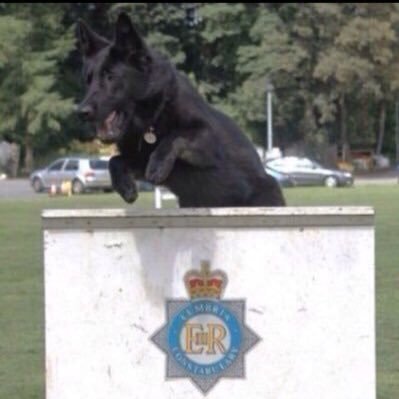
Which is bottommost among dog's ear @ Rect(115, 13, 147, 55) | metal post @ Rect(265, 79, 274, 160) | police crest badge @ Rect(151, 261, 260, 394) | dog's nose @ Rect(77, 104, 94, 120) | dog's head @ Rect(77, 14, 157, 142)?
police crest badge @ Rect(151, 261, 260, 394)

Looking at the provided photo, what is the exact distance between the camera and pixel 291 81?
2699 inches

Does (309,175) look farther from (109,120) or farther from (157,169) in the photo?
(109,120)

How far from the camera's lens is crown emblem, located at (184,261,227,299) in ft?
21.2

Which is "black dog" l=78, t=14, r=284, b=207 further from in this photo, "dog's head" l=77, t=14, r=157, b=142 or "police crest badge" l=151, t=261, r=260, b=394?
"police crest badge" l=151, t=261, r=260, b=394

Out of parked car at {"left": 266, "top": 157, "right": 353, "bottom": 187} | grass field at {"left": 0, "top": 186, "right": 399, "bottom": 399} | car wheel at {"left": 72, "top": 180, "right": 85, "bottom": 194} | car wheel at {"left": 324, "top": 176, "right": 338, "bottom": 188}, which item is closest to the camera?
grass field at {"left": 0, "top": 186, "right": 399, "bottom": 399}

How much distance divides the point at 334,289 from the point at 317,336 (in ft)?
0.89

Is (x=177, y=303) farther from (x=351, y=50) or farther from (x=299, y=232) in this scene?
(x=351, y=50)

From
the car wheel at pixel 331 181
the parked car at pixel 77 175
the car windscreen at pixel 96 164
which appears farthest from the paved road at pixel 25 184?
the car wheel at pixel 331 181

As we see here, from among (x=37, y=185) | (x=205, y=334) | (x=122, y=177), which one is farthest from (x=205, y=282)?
(x=37, y=185)

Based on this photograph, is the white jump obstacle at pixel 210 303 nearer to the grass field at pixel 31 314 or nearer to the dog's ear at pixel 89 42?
the grass field at pixel 31 314

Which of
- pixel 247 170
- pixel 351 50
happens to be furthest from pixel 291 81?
pixel 247 170

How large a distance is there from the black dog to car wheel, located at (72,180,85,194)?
45.0 m

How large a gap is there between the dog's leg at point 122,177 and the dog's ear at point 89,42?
1.86 ft

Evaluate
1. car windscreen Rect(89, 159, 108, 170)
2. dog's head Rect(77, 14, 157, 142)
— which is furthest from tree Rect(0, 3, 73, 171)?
dog's head Rect(77, 14, 157, 142)
